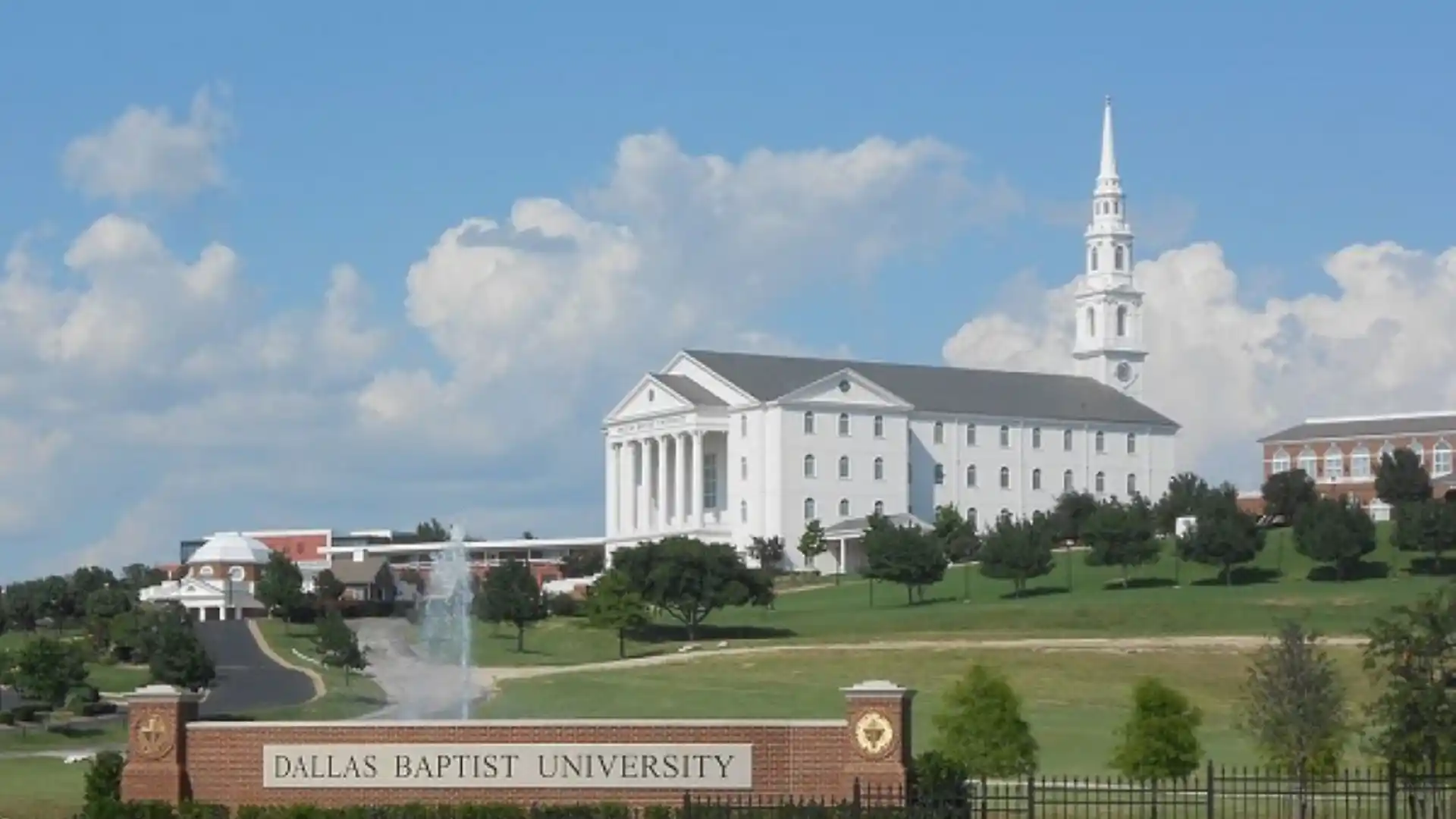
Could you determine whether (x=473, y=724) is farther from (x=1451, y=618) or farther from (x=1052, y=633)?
(x=1052, y=633)

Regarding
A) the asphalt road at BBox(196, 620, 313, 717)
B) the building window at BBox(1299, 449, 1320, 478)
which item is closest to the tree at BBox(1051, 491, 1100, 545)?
the building window at BBox(1299, 449, 1320, 478)

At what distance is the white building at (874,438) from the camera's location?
143375 millimetres

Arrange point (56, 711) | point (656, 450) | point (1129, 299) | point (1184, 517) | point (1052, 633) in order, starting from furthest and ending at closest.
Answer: point (1129, 299) < point (656, 450) < point (1184, 517) < point (1052, 633) < point (56, 711)

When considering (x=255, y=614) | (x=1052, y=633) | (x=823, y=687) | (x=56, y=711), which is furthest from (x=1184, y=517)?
(x=56, y=711)

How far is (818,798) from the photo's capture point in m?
31.9

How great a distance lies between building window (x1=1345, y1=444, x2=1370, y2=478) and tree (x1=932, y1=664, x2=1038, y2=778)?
117 metres

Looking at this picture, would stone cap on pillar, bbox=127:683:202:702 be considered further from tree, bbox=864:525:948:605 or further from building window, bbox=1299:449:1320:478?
building window, bbox=1299:449:1320:478

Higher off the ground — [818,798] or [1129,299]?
[1129,299]

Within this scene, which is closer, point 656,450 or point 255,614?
point 255,614

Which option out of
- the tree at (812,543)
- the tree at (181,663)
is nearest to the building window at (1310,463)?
the tree at (812,543)

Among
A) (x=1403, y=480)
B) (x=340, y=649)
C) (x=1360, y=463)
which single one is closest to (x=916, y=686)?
(x=340, y=649)

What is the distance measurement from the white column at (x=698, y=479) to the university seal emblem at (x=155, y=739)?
110942 millimetres

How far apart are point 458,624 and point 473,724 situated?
192ft

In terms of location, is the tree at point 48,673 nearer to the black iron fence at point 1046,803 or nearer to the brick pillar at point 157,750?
the black iron fence at point 1046,803
